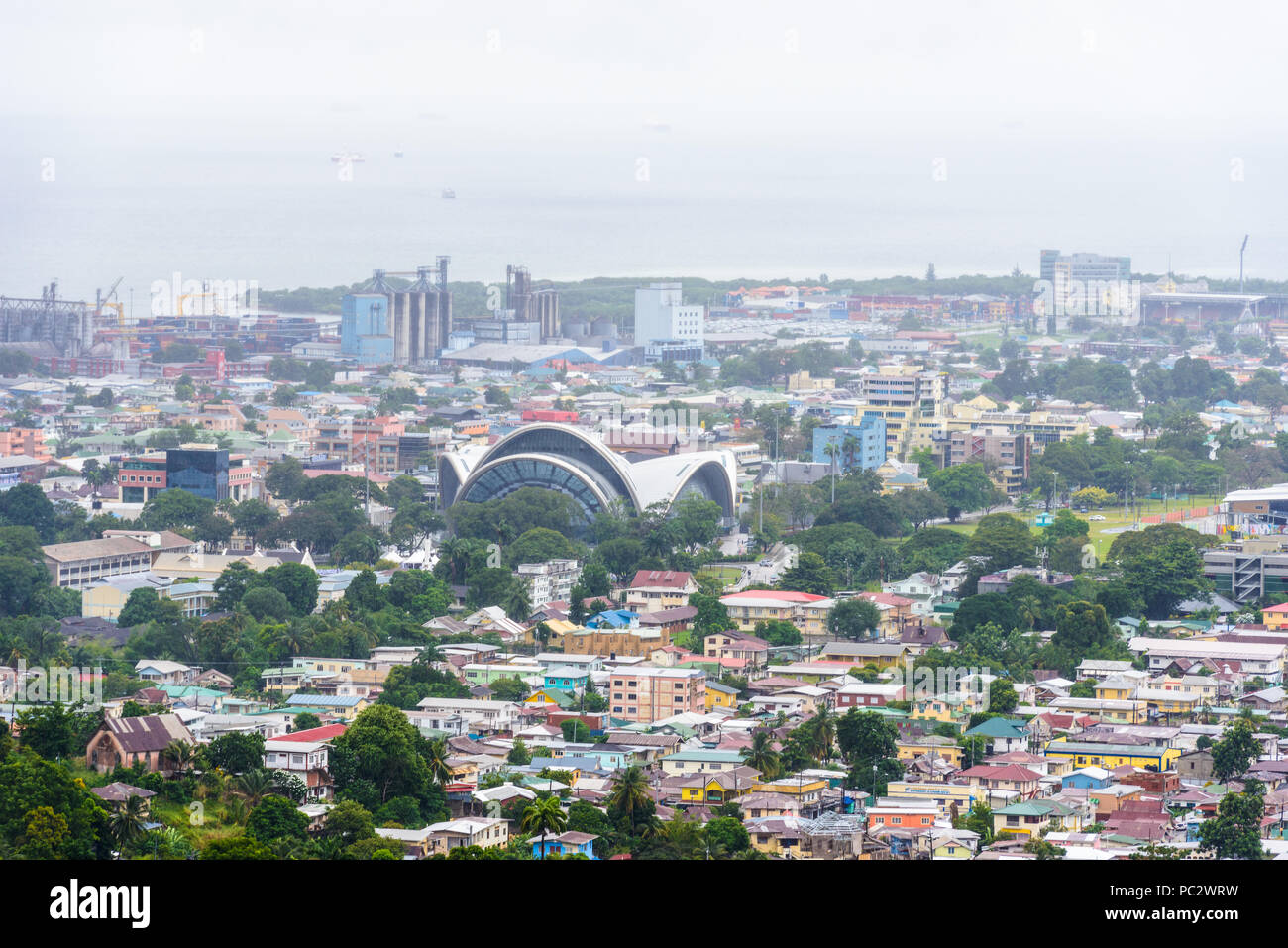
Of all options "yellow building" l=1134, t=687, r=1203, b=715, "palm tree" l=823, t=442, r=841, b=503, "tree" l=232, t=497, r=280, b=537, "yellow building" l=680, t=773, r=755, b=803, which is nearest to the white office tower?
"palm tree" l=823, t=442, r=841, b=503

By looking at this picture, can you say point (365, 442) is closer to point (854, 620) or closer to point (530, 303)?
point (854, 620)

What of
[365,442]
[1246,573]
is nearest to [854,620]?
[1246,573]

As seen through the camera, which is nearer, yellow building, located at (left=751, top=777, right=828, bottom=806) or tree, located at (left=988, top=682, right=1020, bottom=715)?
yellow building, located at (left=751, top=777, right=828, bottom=806)

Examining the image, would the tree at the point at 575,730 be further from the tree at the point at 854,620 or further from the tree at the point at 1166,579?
the tree at the point at 1166,579

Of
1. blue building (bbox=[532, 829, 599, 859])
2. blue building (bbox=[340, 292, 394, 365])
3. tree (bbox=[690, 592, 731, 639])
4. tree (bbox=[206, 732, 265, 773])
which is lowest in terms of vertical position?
blue building (bbox=[532, 829, 599, 859])

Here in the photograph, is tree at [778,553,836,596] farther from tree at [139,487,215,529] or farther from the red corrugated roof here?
tree at [139,487,215,529]

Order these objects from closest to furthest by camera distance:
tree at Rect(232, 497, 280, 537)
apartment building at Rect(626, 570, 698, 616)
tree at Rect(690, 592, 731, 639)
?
1. tree at Rect(690, 592, 731, 639)
2. apartment building at Rect(626, 570, 698, 616)
3. tree at Rect(232, 497, 280, 537)
